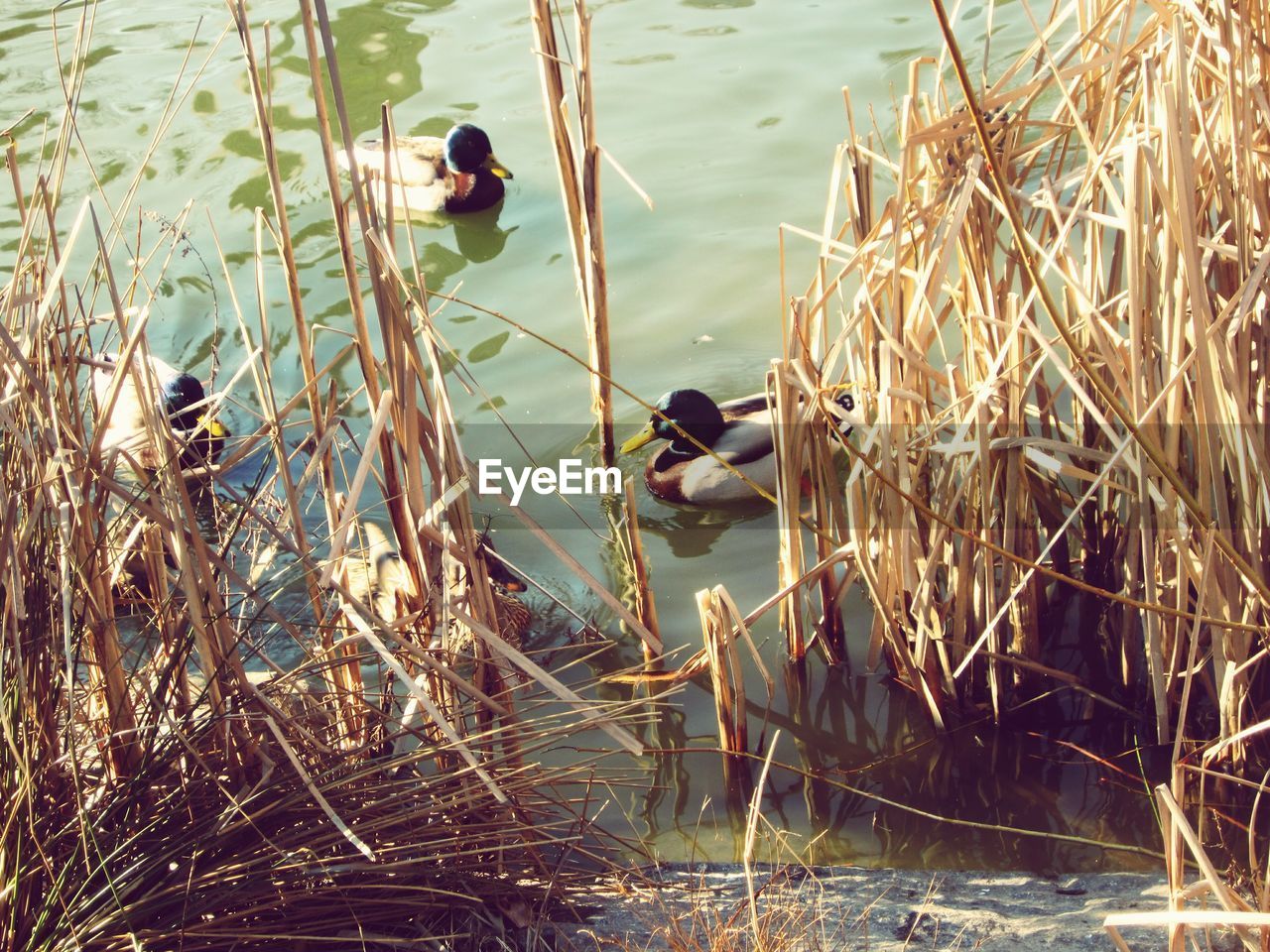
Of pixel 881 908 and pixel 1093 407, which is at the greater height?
pixel 1093 407

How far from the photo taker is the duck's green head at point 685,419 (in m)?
5.31

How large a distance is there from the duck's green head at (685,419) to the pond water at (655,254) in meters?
0.27

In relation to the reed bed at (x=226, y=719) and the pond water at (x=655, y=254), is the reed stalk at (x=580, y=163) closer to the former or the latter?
the pond water at (x=655, y=254)

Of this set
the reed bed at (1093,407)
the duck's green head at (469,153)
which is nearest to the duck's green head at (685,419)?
the reed bed at (1093,407)

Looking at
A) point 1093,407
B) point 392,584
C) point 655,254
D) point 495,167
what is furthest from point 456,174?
point 1093,407

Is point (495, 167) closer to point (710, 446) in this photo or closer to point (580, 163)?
point (710, 446)

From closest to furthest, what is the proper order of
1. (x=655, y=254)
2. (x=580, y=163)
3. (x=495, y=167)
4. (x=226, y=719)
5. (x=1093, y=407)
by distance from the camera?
(x=226, y=719), (x=1093, y=407), (x=580, y=163), (x=655, y=254), (x=495, y=167)

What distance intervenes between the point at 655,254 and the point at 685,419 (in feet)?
4.88

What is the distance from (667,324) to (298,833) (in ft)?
13.5

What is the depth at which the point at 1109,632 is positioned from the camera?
3580mm

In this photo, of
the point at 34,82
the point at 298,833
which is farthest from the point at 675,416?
the point at 34,82

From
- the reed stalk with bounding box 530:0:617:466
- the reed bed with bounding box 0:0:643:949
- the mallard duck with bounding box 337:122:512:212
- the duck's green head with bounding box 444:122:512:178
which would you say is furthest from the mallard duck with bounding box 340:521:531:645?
the duck's green head with bounding box 444:122:512:178

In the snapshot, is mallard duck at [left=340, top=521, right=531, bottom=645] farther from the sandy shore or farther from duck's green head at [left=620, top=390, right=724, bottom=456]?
the sandy shore

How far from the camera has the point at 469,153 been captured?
7258mm
